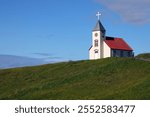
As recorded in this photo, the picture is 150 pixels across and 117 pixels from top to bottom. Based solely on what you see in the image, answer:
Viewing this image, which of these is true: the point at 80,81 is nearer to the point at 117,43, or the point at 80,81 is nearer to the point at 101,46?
the point at 101,46

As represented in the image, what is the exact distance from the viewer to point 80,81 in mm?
53406

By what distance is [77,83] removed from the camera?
171 ft

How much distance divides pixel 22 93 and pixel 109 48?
119 feet

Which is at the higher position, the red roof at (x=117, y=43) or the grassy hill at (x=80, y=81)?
the red roof at (x=117, y=43)

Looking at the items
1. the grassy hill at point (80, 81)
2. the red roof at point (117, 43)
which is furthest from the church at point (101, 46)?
the grassy hill at point (80, 81)

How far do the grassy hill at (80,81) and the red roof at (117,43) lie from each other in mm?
12800

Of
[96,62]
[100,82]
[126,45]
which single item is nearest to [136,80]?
[100,82]

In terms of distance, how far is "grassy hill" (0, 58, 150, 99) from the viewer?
43.1 meters

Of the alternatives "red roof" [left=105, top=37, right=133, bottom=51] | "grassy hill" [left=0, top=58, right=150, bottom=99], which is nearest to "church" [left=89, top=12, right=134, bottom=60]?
A: "red roof" [left=105, top=37, right=133, bottom=51]

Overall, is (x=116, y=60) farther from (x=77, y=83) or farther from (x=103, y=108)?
(x=103, y=108)

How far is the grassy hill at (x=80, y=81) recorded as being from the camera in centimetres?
4312

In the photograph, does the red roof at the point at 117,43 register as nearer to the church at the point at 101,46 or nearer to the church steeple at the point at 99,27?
the church at the point at 101,46

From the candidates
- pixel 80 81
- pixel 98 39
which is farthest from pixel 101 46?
pixel 80 81

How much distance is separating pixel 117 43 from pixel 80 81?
33.7m
